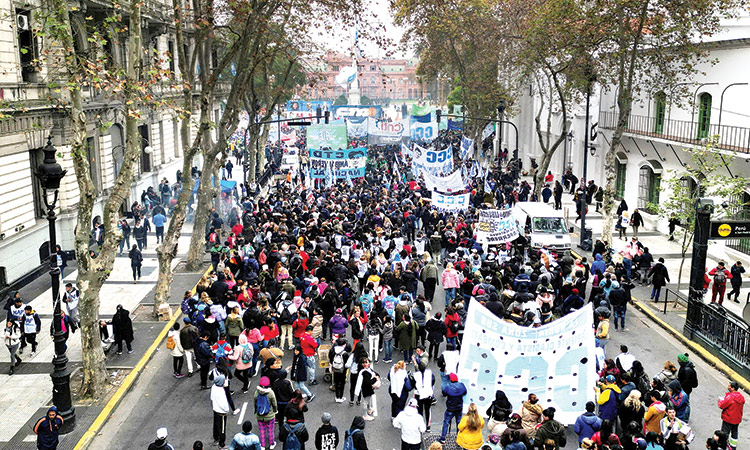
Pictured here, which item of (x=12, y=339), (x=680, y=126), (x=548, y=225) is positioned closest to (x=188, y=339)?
(x=12, y=339)

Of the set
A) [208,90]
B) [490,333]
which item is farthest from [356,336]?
[208,90]

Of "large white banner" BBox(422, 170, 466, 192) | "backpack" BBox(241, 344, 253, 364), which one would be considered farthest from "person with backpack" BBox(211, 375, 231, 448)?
"large white banner" BBox(422, 170, 466, 192)

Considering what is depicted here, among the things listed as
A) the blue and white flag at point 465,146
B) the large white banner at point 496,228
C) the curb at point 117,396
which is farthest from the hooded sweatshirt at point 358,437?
the blue and white flag at point 465,146

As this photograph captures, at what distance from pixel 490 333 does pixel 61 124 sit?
1851cm

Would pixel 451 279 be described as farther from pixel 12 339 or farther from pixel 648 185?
pixel 648 185

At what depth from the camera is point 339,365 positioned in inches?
530

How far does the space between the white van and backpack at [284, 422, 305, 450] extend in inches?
559

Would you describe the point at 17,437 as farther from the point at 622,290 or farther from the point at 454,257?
the point at 622,290

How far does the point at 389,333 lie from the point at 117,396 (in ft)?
18.6

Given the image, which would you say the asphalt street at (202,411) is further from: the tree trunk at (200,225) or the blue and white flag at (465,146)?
the blue and white flag at (465,146)

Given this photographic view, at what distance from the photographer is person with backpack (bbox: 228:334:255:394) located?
549 inches

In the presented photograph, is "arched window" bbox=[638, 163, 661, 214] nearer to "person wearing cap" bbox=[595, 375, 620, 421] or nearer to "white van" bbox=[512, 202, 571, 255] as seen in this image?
"white van" bbox=[512, 202, 571, 255]

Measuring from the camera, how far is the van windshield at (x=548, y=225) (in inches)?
963

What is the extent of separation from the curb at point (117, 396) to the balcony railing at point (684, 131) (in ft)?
58.5
